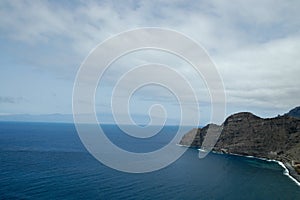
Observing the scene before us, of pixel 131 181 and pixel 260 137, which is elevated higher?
pixel 260 137

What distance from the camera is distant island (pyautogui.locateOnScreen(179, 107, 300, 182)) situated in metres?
132

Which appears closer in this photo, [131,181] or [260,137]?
[131,181]

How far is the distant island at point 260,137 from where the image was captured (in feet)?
432

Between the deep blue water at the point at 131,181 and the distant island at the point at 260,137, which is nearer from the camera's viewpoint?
the deep blue water at the point at 131,181

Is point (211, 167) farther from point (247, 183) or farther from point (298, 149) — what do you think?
point (298, 149)

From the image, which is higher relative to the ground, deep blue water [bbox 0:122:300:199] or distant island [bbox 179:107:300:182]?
distant island [bbox 179:107:300:182]

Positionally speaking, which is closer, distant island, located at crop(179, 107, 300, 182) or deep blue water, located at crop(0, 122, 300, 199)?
deep blue water, located at crop(0, 122, 300, 199)

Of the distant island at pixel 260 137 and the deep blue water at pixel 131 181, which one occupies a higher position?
the distant island at pixel 260 137

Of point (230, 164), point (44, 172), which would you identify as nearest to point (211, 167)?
point (230, 164)

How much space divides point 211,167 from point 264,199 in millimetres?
43378

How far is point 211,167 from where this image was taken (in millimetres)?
108625

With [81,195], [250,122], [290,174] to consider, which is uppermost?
[250,122]

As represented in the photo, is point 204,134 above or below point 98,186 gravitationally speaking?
above

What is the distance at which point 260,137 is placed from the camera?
14312 centimetres
